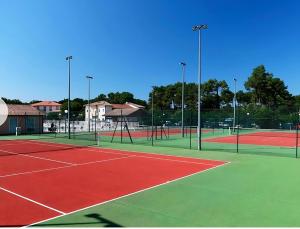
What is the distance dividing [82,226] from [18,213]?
186cm

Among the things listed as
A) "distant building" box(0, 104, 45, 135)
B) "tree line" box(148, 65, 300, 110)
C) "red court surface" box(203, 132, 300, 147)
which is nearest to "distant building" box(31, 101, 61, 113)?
"tree line" box(148, 65, 300, 110)

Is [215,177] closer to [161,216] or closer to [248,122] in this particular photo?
[161,216]

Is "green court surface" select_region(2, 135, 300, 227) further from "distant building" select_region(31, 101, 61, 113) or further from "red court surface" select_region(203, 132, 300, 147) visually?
"distant building" select_region(31, 101, 61, 113)

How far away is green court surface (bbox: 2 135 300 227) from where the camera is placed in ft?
22.7

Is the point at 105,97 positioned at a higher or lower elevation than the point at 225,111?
higher

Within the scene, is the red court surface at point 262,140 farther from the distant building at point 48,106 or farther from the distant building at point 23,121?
the distant building at point 48,106

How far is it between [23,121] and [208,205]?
112ft

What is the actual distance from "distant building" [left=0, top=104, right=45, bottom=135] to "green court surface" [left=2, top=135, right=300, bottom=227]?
30.3 meters

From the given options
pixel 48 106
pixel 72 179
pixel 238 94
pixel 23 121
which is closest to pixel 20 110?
pixel 23 121

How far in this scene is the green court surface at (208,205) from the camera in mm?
6922

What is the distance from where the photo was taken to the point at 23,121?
38281 mm

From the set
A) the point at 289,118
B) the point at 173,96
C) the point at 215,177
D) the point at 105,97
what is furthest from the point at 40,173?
the point at 105,97

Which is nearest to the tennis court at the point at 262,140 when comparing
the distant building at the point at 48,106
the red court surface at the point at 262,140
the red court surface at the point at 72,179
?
the red court surface at the point at 262,140

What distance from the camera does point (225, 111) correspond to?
181 feet
